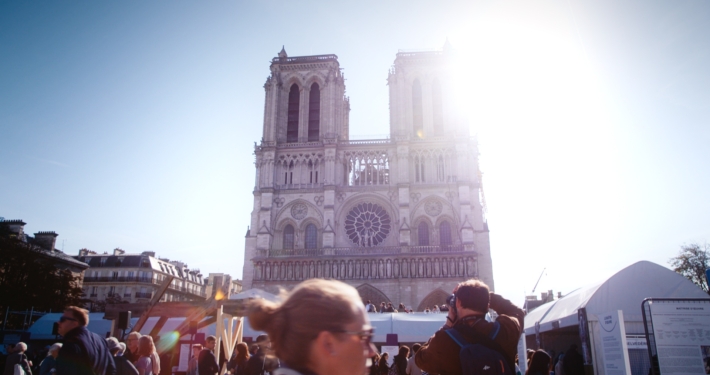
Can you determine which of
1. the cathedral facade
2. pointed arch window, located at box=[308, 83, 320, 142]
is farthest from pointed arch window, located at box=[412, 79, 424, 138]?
pointed arch window, located at box=[308, 83, 320, 142]

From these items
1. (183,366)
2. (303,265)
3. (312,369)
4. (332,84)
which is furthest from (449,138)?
(312,369)

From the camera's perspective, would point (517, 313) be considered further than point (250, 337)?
No

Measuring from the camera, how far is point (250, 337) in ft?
61.9

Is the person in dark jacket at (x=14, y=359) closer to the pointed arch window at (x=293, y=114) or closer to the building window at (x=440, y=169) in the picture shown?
the building window at (x=440, y=169)

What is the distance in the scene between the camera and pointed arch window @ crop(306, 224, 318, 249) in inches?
1463

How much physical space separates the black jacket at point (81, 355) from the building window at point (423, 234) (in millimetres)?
32090

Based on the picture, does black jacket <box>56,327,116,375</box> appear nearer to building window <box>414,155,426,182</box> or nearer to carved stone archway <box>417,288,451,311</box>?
carved stone archway <box>417,288,451,311</box>

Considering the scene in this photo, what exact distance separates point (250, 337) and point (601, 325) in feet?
44.9

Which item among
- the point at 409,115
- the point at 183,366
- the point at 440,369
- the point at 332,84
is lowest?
the point at 183,366

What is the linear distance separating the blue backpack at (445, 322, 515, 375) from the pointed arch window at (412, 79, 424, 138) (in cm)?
3642

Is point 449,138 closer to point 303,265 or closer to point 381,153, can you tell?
point 381,153

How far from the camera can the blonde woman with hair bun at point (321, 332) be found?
1.86 metres

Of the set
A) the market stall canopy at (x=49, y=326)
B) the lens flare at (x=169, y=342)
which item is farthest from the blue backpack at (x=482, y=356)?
the market stall canopy at (x=49, y=326)

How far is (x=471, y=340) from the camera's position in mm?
3418
